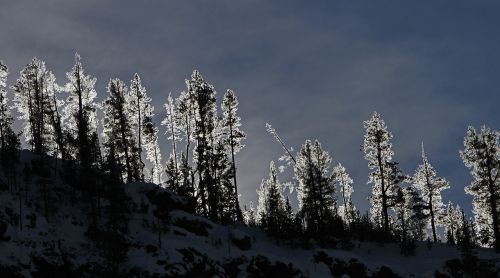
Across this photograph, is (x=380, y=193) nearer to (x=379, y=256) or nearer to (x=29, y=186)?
(x=379, y=256)

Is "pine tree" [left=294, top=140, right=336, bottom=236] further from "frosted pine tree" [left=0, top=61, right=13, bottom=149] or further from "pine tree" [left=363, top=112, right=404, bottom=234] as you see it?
"frosted pine tree" [left=0, top=61, right=13, bottom=149]

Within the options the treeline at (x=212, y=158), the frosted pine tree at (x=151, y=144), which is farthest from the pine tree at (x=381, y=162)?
the frosted pine tree at (x=151, y=144)

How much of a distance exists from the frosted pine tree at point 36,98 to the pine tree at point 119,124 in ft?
17.8

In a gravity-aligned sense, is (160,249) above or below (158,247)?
below

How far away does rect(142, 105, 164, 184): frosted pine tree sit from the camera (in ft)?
186

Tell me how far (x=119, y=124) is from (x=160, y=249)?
22.2m

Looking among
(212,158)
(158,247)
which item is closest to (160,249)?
(158,247)

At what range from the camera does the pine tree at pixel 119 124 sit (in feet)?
169

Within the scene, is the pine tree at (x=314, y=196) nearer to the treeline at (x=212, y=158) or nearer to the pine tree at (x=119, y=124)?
the treeline at (x=212, y=158)

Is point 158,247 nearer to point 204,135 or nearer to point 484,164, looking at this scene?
point 204,135

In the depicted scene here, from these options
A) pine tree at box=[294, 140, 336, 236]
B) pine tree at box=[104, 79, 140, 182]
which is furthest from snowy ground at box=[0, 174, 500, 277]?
pine tree at box=[104, 79, 140, 182]

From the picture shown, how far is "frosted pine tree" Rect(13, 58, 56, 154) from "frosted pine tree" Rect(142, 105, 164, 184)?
9495 mm

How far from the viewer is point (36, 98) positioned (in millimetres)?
51375

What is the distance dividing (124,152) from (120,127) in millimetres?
2507
